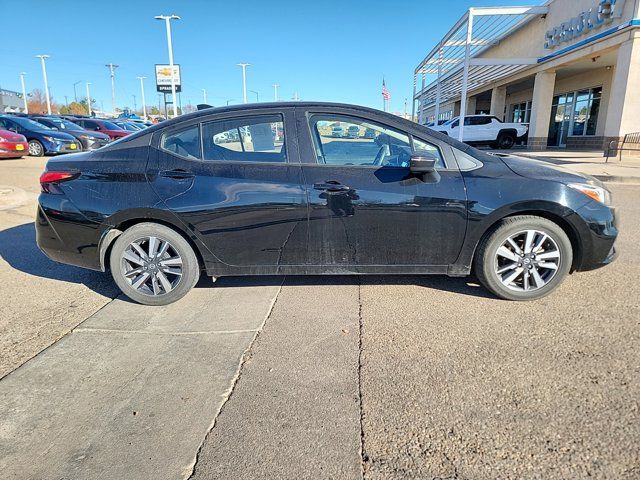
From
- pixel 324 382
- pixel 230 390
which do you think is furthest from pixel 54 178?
pixel 324 382

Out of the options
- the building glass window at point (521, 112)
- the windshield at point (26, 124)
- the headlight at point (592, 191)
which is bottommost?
the headlight at point (592, 191)

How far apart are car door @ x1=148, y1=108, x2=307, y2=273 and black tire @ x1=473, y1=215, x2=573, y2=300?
1522 mm

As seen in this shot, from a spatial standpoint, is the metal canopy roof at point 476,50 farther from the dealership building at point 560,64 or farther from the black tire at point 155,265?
the black tire at point 155,265

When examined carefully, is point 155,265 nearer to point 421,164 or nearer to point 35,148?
point 421,164

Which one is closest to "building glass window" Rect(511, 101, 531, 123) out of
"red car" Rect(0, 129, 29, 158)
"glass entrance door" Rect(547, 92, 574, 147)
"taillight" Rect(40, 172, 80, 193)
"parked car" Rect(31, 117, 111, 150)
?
"glass entrance door" Rect(547, 92, 574, 147)

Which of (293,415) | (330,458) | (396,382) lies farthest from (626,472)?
(293,415)

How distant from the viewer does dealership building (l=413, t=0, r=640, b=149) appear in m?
15.3

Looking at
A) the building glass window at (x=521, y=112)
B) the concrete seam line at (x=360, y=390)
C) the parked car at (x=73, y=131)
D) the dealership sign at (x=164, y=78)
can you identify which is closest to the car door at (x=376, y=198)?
the concrete seam line at (x=360, y=390)

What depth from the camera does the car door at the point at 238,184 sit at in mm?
3438

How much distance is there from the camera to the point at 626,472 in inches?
72.8

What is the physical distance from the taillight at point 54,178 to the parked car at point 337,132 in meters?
2.20

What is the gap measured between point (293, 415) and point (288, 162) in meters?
2.02

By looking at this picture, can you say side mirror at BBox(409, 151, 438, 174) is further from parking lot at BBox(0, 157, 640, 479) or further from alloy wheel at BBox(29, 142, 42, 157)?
alloy wheel at BBox(29, 142, 42, 157)

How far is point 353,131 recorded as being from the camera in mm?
3588
